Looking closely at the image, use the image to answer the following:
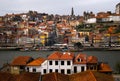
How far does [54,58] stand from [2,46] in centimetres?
9085

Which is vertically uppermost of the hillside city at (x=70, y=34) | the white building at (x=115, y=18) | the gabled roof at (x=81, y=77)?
the gabled roof at (x=81, y=77)

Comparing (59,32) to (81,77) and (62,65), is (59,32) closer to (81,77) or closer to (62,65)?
(62,65)

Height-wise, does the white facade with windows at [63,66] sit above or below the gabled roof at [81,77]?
below

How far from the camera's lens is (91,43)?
357 ft

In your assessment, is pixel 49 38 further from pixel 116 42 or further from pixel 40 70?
pixel 40 70

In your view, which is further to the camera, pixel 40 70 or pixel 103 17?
pixel 103 17

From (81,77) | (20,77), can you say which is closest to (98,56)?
(81,77)

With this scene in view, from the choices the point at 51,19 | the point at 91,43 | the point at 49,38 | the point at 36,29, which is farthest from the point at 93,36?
the point at 51,19

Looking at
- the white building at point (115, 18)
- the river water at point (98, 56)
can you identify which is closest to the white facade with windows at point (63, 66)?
the river water at point (98, 56)

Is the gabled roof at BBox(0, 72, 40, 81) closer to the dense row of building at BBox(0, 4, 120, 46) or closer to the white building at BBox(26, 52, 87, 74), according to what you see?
the white building at BBox(26, 52, 87, 74)

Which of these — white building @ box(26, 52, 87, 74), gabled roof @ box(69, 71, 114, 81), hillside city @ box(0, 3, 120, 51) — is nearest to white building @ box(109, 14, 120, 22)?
hillside city @ box(0, 3, 120, 51)

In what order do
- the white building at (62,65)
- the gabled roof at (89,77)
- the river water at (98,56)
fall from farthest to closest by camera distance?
1. the river water at (98,56)
2. the white building at (62,65)
3. the gabled roof at (89,77)

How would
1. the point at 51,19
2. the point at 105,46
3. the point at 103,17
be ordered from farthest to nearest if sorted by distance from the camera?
the point at 51,19
the point at 103,17
the point at 105,46

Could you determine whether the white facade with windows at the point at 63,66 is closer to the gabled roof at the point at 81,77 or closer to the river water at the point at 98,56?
the gabled roof at the point at 81,77
